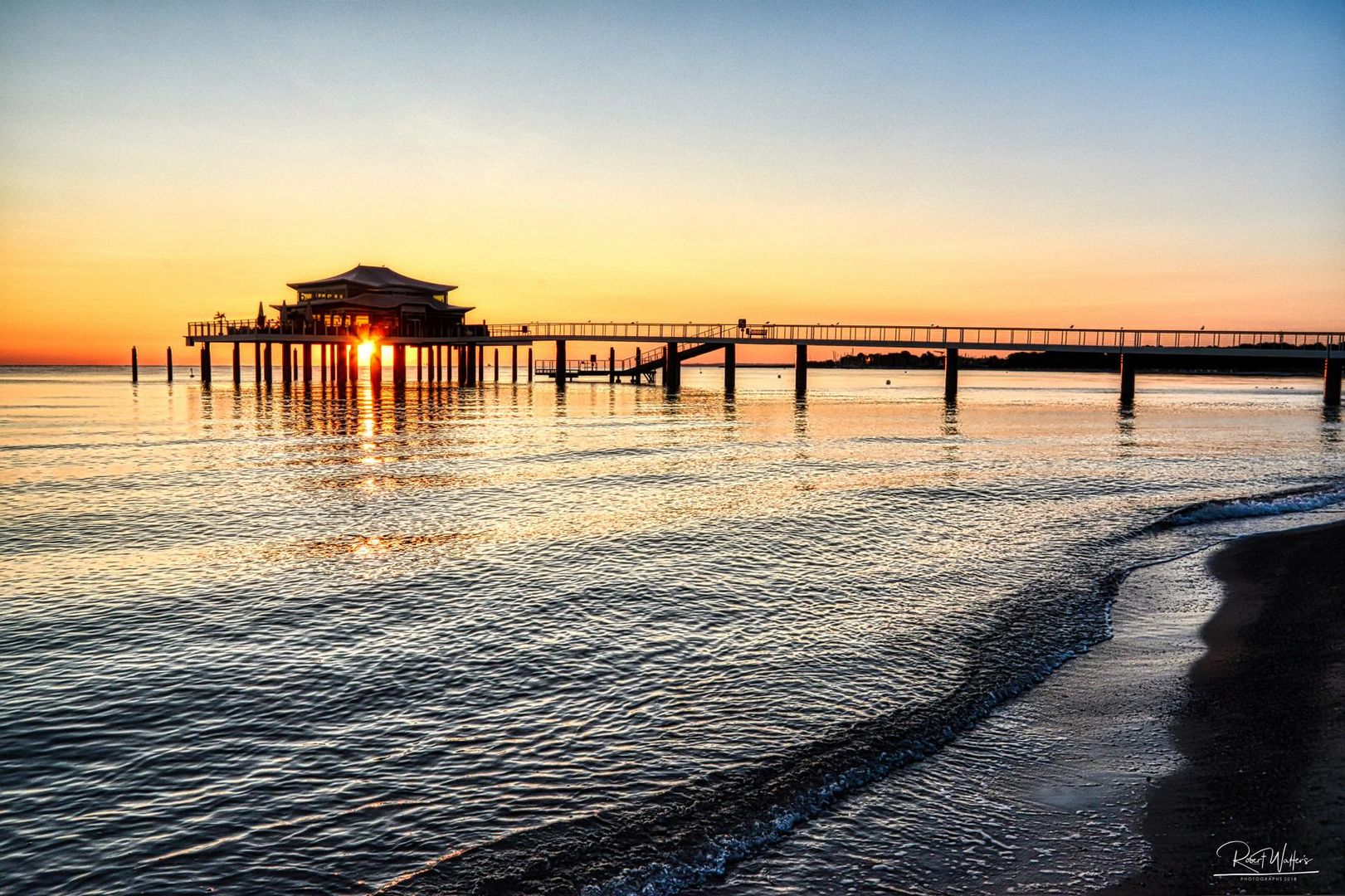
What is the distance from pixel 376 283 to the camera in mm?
69250

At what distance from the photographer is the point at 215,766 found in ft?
21.2

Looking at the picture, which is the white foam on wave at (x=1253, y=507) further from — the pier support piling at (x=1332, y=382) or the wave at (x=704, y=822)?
the pier support piling at (x=1332, y=382)

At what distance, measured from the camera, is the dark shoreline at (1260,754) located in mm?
4855

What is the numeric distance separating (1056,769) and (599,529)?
418 inches

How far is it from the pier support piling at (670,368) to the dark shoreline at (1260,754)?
64128 millimetres

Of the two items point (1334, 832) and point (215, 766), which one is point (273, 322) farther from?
point (1334, 832)

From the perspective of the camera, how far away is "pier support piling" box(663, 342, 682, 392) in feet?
244

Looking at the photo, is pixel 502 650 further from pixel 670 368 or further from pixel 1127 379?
pixel 1127 379

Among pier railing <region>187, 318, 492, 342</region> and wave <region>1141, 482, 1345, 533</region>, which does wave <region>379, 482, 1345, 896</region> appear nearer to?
wave <region>1141, 482, 1345, 533</region>

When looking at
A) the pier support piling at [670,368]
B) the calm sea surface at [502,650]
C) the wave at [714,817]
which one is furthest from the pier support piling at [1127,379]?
the wave at [714,817]

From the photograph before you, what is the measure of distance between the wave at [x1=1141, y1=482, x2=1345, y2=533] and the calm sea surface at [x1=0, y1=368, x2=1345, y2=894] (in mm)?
138

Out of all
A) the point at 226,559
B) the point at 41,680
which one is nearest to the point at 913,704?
the point at 41,680

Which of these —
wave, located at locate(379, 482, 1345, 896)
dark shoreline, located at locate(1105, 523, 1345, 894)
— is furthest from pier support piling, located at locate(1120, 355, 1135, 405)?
wave, located at locate(379, 482, 1345, 896)

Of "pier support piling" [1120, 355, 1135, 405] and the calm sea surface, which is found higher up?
"pier support piling" [1120, 355, 1135, 405]
